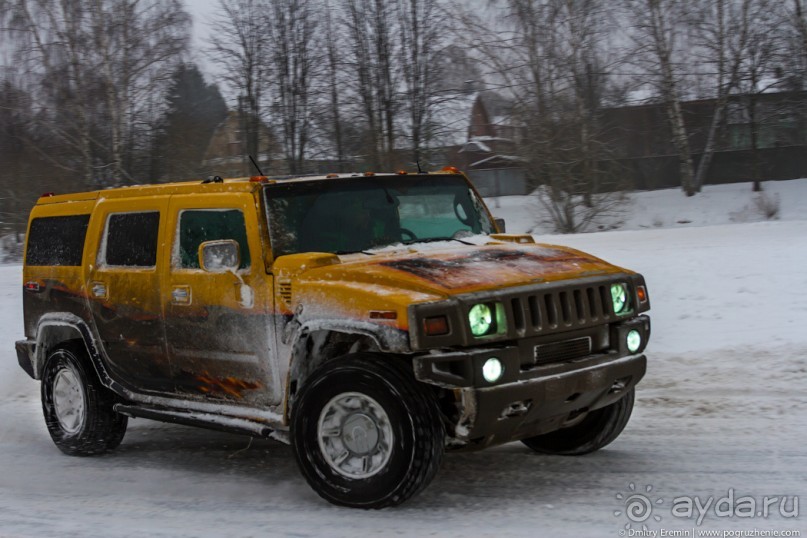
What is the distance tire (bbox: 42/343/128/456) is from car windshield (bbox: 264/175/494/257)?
2.13 metres

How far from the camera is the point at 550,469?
19.2 ft

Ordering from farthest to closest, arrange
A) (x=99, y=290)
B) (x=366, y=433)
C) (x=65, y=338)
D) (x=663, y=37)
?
Result: (x=663, y=37) → (x=65, y=338) → (x=99, y=290) → (x=366, y=433)

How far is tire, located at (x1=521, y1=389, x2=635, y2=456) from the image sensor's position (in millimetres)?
5977

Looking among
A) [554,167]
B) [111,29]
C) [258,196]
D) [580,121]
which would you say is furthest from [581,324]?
[111,29]

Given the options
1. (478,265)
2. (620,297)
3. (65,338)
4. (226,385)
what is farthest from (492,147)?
(478,265)

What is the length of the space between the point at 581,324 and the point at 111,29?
89.4ft

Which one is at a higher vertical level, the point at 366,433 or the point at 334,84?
the point at 334,84

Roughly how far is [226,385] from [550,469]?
2067mm

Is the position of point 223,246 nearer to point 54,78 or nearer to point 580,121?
point 580,121

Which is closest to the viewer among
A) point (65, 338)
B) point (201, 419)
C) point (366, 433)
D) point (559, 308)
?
point (366, 433)

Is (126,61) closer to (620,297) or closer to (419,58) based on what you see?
(419,58)

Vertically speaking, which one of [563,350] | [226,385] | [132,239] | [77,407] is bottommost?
[77,407]

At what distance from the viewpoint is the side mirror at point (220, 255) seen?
18.3 feet

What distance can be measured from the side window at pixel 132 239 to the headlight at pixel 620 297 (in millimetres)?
2969
